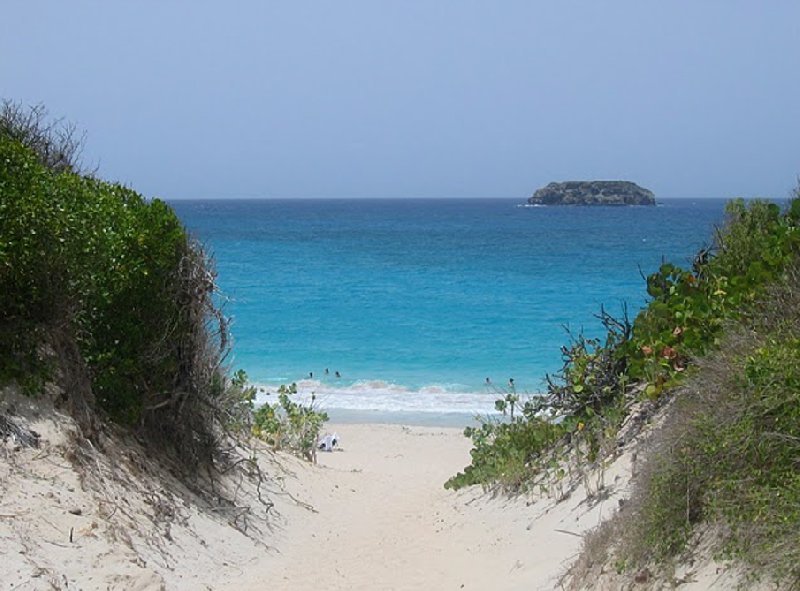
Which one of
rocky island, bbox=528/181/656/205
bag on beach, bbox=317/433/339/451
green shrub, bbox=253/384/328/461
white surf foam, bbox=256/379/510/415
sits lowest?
white surf foam, bbox=256/379/510/415

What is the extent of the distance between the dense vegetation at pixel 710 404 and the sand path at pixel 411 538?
0.74 metres

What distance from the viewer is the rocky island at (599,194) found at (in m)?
187

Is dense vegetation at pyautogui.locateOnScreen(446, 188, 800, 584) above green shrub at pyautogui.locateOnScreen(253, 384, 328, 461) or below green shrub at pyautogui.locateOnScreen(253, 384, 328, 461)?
above

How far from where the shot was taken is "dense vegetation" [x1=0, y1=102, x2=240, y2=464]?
25.9ft

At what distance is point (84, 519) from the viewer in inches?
275

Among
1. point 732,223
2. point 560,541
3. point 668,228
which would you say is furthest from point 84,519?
point 668,228

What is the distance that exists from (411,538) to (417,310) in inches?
1086

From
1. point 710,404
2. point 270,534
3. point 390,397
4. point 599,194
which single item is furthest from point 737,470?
point 599,194

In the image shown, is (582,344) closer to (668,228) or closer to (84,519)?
(84,519)

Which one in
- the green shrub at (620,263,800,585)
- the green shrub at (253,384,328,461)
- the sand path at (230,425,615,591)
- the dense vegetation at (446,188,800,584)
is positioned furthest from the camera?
the green shrub at (253,384,328,461)

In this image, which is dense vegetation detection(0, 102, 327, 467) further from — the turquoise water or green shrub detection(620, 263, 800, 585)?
green shrub detection(620, 263, 800, 585)

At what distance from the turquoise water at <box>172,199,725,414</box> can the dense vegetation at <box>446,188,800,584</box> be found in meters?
1.89

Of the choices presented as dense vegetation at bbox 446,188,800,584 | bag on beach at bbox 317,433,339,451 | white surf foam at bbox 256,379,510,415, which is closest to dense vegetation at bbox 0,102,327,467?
dense vegetation at bbox 446,188,800,584

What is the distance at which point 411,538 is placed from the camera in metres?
9.90
